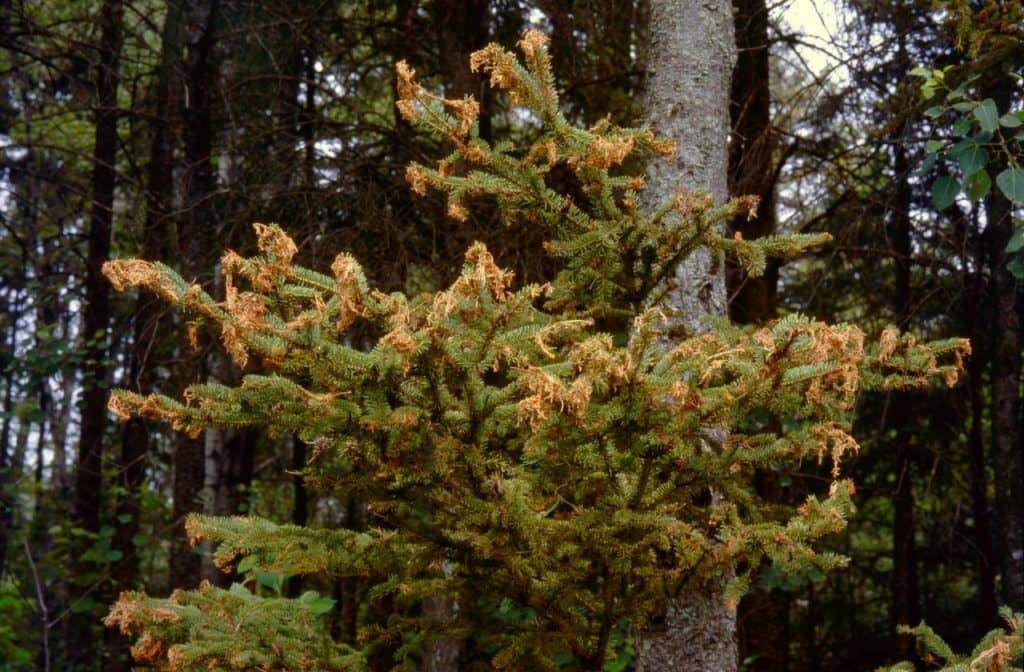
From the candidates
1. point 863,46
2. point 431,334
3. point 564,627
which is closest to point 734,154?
point 863,46

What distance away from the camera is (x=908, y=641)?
9656 millimetres

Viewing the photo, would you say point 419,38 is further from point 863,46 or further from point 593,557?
point 593,557

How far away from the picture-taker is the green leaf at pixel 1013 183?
4.14 meters

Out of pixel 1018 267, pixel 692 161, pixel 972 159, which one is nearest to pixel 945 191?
pixel 972 159

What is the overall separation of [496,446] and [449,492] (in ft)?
0.62

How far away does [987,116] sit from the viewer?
4129mm

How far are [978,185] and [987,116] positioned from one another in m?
0.54

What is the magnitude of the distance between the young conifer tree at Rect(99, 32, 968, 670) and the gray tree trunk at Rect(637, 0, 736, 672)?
42 cm

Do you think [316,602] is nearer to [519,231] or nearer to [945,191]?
[519,231]

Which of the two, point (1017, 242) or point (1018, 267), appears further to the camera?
point (1018, 267)

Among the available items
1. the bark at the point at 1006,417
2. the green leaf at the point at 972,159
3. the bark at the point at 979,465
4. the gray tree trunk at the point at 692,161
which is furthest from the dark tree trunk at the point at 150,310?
the bark at the point at 979,465

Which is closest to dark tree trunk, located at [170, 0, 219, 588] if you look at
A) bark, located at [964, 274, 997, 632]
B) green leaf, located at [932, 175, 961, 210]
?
green leaf, located at [932, 175, 961, 210]

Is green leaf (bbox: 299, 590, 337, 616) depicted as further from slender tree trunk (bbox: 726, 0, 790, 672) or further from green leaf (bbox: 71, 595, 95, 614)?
green leaf (bbox: 71, 595, 95, 614)

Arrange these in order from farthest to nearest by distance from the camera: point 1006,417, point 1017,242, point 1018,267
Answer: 1. point 1006,417
2. point 1018,267
3. point 1017,242
